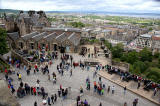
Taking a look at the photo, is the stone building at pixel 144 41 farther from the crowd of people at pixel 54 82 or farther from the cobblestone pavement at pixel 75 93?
the cobblestone pavement at pixel 75 93

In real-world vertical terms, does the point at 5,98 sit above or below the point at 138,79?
above

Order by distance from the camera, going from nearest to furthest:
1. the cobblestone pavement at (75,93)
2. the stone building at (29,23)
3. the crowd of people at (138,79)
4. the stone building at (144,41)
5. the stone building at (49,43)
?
the cobblestone pavement at (75,93), the crowd of people at (138,79), the stone building at (49,43), the stone building at (29,23), the stone building at (144,41)

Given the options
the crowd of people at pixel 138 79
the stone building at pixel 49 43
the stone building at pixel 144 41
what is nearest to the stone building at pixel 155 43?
the stone building at pixel 144 41

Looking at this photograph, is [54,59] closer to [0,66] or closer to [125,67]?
[0,66]

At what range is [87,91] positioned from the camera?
866 inches

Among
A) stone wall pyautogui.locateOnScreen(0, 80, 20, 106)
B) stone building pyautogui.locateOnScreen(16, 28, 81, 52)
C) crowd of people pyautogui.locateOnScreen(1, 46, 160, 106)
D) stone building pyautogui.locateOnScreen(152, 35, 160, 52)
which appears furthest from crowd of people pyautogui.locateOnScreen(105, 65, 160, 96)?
stone building pyautogui.locateOnScreen(152, 35, 160, 52)

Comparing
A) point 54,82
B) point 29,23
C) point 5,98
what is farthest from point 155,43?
point 5,98

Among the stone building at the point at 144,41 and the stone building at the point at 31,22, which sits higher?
the stone building at the point at 31,22

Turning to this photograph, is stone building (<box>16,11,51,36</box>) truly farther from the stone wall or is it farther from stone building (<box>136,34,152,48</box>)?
stone building (<box>136,34,152,48</box>)

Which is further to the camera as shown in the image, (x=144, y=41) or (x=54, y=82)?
(x=144, y=41)

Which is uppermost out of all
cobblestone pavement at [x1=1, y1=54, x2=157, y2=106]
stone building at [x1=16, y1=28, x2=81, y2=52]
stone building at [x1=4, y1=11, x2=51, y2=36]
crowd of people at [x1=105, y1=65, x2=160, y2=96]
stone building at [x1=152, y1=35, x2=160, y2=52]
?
stone building at [x1=4, y1=11, x2=51, y2=36]

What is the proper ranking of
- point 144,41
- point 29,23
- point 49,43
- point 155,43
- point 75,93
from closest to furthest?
point 75,93, point 49,43, point 29,23, point 155,43, point 144,41

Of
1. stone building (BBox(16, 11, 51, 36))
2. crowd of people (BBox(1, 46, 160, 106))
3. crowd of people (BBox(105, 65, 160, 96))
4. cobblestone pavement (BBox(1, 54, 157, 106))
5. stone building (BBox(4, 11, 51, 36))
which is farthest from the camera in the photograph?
stone building (BBox(4, 11, 51, 36))

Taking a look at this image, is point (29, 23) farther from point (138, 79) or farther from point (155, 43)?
point (155, 43)
